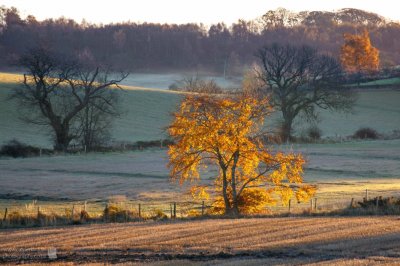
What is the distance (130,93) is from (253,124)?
70.1 metres

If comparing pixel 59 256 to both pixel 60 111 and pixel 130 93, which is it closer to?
pixel 60 111

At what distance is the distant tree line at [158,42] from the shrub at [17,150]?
246ft

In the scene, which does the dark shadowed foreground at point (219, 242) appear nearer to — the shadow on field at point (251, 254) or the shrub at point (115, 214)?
the shadow on field at point (251, 254)

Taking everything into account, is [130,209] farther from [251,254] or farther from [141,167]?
[141,167]

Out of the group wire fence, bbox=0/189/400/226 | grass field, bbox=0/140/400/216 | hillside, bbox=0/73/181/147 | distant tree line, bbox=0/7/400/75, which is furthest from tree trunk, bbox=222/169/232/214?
distant tree line, bbox=0/7/400/75

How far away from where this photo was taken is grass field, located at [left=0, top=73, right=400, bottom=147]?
77906 mm

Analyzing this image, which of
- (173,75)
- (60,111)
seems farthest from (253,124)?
(173,75)

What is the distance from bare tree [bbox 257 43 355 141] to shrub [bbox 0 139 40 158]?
2505 cm

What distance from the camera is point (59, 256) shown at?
2256 cm

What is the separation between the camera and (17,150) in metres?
62.9

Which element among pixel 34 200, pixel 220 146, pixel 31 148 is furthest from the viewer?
pixel 31 148

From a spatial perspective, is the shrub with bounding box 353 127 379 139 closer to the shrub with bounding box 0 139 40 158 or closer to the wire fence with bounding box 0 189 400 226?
the shrub with bounding box 0 139 40 158

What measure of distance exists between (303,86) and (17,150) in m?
34.5

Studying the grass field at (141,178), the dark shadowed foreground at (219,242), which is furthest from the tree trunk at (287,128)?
the dark shadowed foreground at (219,242)
